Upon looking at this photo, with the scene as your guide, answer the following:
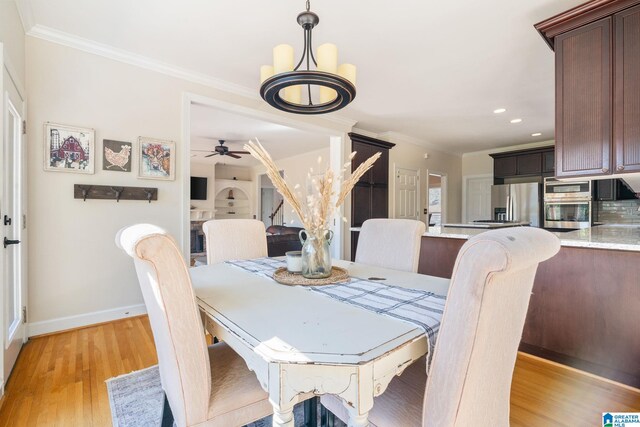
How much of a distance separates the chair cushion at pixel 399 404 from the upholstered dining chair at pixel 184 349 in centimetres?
26

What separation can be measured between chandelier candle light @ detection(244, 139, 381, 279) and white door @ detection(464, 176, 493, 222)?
6183 millimetres

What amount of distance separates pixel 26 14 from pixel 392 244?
10.0 feet

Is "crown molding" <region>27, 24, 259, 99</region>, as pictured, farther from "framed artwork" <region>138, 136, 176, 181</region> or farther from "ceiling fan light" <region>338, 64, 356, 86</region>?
"ceiling fan light" <region>338, 64, 356, 86</region>

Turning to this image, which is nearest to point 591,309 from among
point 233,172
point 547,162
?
point 547,162

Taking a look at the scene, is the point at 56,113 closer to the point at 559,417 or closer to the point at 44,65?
the point at 44,65

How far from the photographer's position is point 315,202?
4.45 ft

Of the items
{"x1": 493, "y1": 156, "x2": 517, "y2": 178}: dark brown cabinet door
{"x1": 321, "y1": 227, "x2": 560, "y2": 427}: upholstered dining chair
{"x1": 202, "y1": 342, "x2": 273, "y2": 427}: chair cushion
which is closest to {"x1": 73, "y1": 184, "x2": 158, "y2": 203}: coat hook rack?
{"x1": 202, "y1": 342, "x2": 273, "y2": 427}: chair cushion

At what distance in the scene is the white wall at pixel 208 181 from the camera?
333 inches

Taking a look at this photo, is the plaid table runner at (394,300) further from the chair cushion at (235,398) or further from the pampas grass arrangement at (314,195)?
the chair cushion at (235,398)

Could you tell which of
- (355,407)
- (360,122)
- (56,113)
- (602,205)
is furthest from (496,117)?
(56,113)

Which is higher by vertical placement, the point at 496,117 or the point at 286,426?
the point at 496,117

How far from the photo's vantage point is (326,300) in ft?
3.84

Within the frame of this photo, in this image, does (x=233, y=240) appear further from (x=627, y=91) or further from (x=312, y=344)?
(x=627, y=91)

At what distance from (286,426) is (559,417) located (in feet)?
5.21
